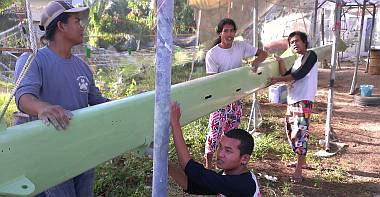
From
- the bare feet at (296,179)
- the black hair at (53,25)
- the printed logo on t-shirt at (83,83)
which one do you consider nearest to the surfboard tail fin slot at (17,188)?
the printed logo on t-shirt at (83,83)

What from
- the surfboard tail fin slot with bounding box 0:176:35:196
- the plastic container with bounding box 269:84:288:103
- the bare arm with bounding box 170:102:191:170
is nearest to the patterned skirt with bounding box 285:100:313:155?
the bare arm with bounding box 170:102:191:170

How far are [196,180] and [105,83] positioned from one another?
6.39 m

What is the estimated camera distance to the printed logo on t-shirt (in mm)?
2166

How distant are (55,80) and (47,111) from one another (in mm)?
388

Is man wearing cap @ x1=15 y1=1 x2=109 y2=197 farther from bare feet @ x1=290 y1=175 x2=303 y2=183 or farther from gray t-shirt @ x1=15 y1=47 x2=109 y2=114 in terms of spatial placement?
bare feet @ x1=290 y1=175 x2=303 y2=183

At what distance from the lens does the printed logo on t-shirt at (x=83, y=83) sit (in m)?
2.17

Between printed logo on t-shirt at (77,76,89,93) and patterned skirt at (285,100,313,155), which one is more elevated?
printed logo on t-shirt at (77,76,89,93)

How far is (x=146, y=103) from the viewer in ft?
7.58

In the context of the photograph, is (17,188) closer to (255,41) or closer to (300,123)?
(300,123)

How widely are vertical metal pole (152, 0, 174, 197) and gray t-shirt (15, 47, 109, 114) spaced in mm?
740

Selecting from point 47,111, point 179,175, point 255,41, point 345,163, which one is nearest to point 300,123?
point 345,163

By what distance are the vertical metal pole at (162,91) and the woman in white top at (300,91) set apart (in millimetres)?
2927

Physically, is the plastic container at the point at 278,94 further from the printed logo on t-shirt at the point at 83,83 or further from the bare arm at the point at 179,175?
the bare arm at the point at 179,175

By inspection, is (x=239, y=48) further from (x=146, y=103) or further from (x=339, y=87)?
(x=339, y=87)
